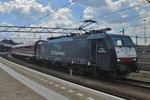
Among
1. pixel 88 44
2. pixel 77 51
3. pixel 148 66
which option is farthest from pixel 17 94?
pixel 148 66

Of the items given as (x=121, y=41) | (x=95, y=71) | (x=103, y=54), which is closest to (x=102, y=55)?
(x=103, y=54)

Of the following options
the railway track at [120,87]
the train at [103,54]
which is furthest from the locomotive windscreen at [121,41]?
the railway track at [120,87]

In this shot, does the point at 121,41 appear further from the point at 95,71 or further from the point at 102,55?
the point at 95,71

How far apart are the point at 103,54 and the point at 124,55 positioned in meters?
1.39

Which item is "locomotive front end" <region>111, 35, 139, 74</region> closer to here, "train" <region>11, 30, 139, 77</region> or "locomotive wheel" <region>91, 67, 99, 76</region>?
"train" <region>11, 30, 139, 77</region>

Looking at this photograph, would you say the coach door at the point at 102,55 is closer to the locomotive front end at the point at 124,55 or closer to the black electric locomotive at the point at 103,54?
the black electric locomotive at the point at 103,54

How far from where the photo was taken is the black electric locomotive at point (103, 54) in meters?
21.3

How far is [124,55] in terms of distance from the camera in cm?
2175

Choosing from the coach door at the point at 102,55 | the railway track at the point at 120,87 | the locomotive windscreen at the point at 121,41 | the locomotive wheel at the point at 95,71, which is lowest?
the railway track at the point at 120,87

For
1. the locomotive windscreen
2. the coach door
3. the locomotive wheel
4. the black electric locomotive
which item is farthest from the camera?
the locomotive wheel

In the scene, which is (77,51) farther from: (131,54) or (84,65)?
(131,54)

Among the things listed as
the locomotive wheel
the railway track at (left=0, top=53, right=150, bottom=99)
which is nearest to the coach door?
the locomotive wheel

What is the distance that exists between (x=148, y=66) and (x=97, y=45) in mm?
8318

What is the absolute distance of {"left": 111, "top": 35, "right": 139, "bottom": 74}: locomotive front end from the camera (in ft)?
70.0
